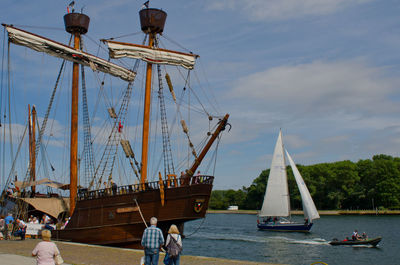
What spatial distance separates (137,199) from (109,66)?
15.1 m

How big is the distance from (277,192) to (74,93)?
119 ft

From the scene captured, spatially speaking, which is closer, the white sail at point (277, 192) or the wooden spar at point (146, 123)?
the wooden spar at point (146, 123)

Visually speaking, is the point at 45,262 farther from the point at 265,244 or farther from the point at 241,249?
the point at 265,244

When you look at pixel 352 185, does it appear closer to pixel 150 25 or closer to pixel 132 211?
pixel 150 25

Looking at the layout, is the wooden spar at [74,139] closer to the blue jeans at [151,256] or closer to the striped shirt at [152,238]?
the blue jeans at [151,256]

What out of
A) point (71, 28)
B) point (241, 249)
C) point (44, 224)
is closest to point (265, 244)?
point (241, 249)

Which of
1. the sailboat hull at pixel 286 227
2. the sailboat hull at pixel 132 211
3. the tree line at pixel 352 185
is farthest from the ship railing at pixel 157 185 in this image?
the tree line at pixel 352 185

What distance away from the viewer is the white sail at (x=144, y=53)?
31.2 metres

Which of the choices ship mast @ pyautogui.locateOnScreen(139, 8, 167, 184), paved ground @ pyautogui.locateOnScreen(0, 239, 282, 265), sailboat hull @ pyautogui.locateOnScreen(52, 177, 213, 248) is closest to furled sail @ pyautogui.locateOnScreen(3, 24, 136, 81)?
ship mast @ pyautogui.locateOnScreen(139, 8, 167, 184)

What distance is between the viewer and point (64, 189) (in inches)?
1409

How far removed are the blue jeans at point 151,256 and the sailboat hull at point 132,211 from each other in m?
13.6

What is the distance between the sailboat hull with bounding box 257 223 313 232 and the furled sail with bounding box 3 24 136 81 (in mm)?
32220

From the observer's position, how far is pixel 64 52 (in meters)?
33.9

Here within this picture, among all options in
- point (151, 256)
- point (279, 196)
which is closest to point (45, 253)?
point (151, 256)
